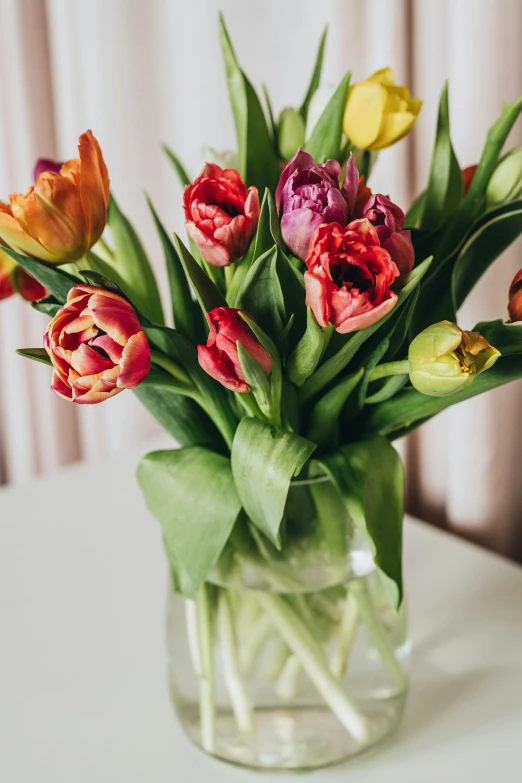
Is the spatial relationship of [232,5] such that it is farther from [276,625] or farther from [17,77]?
[276,625]

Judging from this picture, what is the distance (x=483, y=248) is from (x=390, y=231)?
0.17 metres

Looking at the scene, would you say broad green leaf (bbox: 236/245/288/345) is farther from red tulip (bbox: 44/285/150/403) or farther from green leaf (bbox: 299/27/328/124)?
green leaf (bbox: 299/27/328/124)

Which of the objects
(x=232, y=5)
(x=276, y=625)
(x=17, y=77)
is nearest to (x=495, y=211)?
(x=276, y=625)

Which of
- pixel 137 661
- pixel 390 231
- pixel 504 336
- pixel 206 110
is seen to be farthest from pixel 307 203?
pixel 206 110

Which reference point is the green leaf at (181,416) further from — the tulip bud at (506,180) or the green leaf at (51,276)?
the tulip bud at (506,180)

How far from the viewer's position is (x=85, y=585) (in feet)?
2.46

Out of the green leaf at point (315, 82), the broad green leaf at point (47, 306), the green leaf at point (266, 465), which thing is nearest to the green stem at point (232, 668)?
the green leaf at point (266, 465)

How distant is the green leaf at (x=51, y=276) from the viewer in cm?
45

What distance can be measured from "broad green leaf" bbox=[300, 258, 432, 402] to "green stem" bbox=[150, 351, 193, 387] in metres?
0.07

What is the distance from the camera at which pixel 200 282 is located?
431 mm

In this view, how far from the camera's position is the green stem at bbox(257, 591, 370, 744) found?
0.53 metres

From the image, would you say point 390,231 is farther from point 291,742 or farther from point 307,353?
point 291,742

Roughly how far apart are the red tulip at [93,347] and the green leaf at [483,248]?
0.74ft

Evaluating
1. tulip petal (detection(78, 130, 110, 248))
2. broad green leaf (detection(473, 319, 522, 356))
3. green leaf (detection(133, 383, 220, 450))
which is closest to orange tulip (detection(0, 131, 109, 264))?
tulip petal (detection(78, 130, 110, 248))
